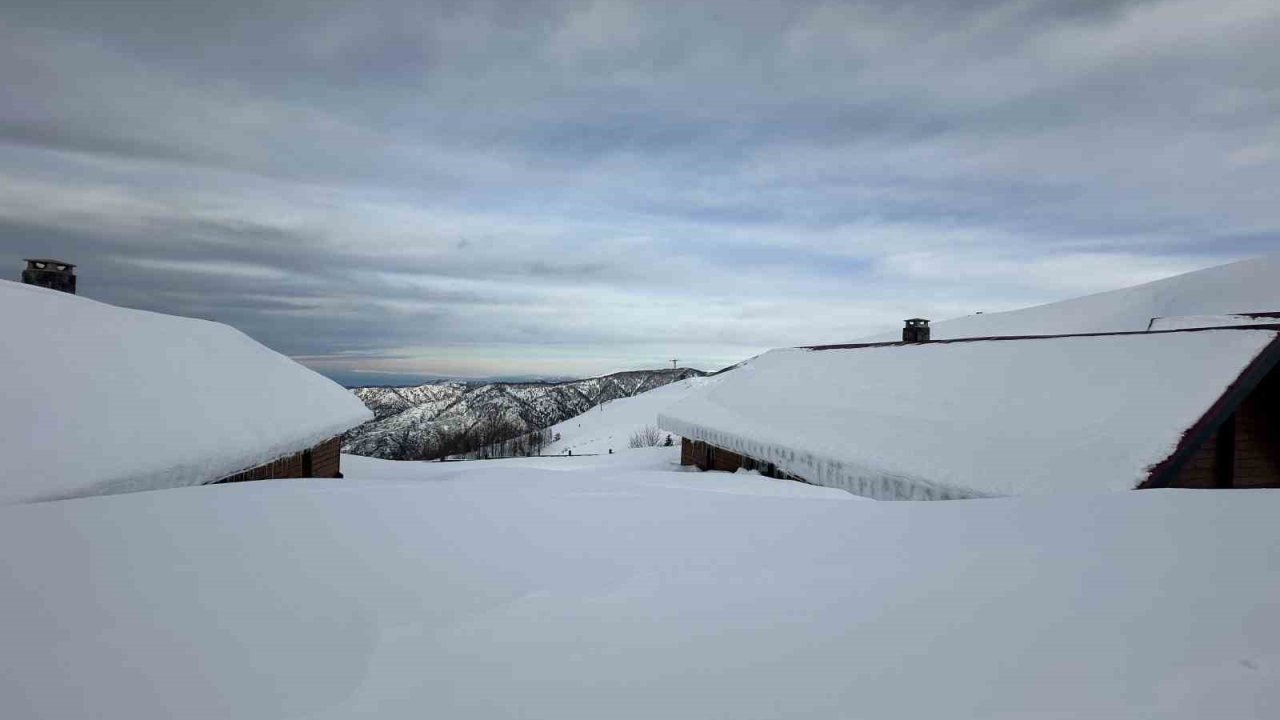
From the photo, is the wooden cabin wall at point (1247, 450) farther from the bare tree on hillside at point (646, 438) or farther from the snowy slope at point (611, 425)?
the bare tree on hillside at point (646, 438)

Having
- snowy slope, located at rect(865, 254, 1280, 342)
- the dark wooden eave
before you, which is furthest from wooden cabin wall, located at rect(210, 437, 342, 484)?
snowy slope, located at rect(865, 254, 1280, 342)

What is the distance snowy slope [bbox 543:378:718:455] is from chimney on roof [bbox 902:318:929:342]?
23579 mm

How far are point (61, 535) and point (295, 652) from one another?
1.85m

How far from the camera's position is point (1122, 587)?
232cm

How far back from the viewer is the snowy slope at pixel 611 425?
48188mm

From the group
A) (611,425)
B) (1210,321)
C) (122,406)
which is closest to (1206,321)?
(1210,321)

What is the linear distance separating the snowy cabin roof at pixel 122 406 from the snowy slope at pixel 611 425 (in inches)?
1285

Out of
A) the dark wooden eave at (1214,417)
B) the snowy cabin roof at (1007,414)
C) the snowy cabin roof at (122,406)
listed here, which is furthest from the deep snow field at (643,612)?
the snowy cabin roof at (1007,414)

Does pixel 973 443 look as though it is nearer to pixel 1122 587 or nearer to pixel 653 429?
pixel 1122 587

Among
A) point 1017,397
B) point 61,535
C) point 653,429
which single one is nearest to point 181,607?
point 61,535

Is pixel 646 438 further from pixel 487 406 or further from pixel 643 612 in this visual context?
pixel 487 406

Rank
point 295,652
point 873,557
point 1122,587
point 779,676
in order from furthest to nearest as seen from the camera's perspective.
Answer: point 873,557 < point 1122,587 < point 295,652 < point 779,676

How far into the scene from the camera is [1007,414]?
958 centimetres

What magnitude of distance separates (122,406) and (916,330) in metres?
18.6
